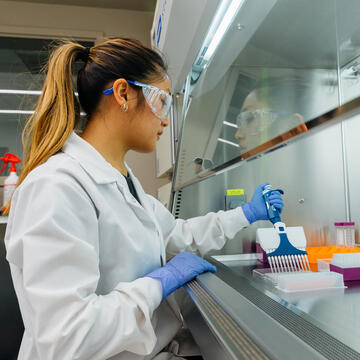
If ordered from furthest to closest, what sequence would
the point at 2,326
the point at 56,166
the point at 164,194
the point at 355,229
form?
the point at 164,194 < the point at 2,326 < the point at 355,229 < the point at 56,166

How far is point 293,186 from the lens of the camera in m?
1.44

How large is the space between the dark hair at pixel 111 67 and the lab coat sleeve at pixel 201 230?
572mm

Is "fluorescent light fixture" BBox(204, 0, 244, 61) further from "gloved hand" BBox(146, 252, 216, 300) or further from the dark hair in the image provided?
"gloved hand" BBox(146, 252, 216, 300)

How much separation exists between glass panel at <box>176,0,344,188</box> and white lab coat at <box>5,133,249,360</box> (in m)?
0.56

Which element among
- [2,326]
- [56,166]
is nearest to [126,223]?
[56,166]

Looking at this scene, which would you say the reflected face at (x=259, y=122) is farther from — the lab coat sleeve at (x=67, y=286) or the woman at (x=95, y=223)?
the lab coat sleeve at (x=67, y=286)

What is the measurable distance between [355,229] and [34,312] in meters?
1.16

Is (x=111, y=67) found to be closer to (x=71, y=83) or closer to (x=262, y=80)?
(x=71, y=83)

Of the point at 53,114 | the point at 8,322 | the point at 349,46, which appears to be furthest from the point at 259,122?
the point at 8,322

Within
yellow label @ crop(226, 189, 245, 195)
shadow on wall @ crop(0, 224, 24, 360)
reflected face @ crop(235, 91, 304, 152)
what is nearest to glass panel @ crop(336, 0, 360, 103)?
reflected face @ crop(235, 91, 304, 152)

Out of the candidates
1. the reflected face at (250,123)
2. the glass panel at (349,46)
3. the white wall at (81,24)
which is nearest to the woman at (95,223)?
the reflected face at (250,123)

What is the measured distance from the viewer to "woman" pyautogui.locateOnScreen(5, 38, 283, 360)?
0.70m

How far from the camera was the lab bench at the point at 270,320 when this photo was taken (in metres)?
0.51

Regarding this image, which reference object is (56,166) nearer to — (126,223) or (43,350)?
(126,223)
